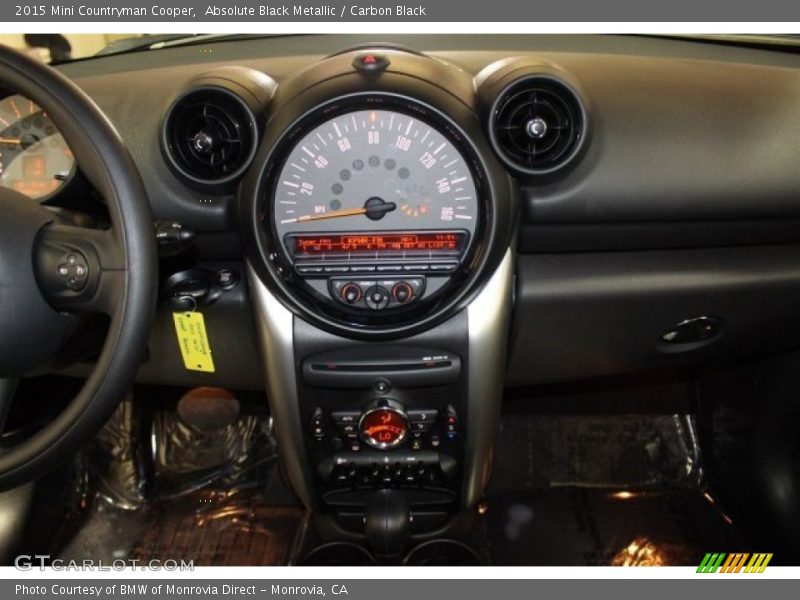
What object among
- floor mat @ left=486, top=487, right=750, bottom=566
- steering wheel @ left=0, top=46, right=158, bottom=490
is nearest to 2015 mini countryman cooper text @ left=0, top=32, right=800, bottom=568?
steering wheel @ left=0, top=46, right=158, bottom=490

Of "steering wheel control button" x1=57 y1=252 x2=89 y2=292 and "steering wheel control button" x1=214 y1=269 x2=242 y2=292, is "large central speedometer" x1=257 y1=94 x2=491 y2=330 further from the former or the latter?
"steering wheel control button" x1=57 y1=252 x2=89 y2=292

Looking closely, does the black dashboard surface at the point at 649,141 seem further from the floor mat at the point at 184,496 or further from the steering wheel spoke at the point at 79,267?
the floor mat at the point at 184,496

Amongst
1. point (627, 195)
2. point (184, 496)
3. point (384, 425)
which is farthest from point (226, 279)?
point (184, 496)

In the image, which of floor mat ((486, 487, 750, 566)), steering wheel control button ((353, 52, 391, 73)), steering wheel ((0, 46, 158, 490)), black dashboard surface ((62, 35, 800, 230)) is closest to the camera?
steering wheel ((0, 46, 158, 490))

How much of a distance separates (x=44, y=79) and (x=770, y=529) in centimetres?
202

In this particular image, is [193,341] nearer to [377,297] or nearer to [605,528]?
[377,297]

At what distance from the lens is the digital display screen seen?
140 centimetres

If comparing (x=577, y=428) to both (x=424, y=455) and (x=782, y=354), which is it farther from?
(x=424, y=455)

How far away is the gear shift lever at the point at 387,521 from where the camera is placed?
5.32 ft

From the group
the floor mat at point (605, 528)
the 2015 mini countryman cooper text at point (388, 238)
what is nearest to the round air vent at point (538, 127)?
the 2015 mini countryman cooper text at point (388, 238)

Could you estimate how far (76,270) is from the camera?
1.10 metres

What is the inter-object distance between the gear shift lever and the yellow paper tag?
0.49 m

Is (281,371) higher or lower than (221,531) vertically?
higher

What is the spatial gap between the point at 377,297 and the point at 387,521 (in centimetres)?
55
